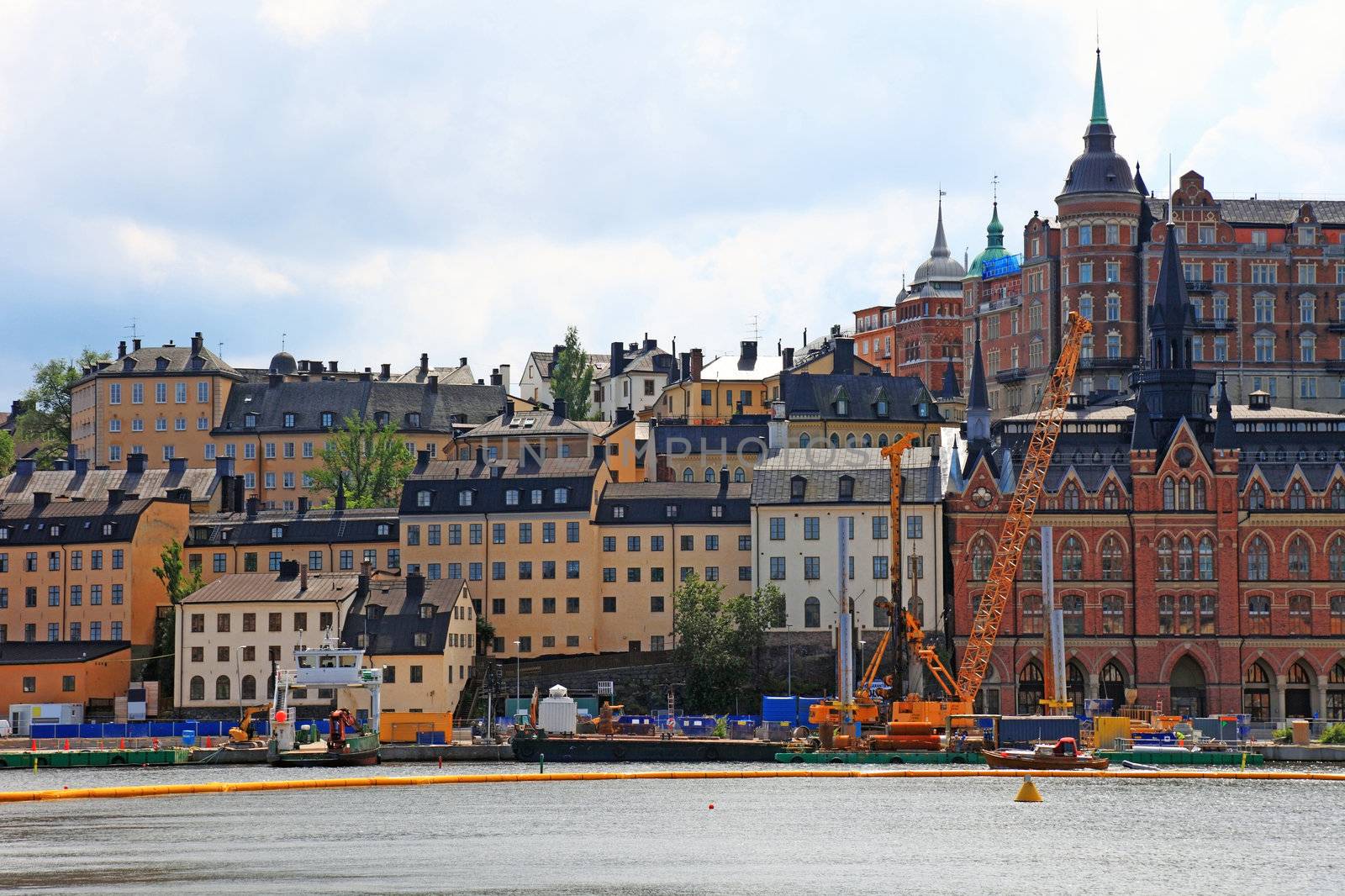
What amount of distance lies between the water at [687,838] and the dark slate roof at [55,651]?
2227cm

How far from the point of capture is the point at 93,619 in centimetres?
16125

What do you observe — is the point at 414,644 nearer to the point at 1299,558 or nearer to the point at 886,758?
the point at 886,758

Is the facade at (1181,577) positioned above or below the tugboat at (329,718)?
above

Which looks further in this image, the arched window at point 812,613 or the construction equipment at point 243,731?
the arched window at point 812,613

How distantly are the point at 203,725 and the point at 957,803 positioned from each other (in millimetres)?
48293

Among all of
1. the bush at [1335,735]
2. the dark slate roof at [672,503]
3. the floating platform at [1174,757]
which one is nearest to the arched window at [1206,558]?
the bush at [1335,735]

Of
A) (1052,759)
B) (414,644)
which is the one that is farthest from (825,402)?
(1052,759)

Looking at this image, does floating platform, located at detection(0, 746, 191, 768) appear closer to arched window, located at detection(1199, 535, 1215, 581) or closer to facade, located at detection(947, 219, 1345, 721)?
facade, located at detection(947, 219, 1345, 721)

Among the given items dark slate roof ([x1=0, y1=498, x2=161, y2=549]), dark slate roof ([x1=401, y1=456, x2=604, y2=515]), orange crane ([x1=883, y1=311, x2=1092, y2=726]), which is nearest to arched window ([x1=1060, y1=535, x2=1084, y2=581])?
orange crane ([x1=883, y1=311, x2=1092, y2=726])

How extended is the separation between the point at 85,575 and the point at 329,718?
99.5 feet

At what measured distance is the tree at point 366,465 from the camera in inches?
7426

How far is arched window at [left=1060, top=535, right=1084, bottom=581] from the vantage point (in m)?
156

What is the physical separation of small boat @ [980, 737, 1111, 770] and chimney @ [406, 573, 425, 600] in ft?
124

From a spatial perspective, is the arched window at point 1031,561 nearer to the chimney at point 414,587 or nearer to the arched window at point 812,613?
the arched window at point 812,613
